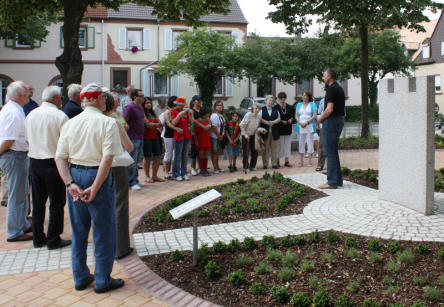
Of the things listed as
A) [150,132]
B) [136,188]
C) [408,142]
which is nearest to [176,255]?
[408,142]

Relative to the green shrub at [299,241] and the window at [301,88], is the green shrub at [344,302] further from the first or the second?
the window at [301,88]

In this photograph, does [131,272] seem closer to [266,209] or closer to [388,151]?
[266,209]

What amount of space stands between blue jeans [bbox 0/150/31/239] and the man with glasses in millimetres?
3153

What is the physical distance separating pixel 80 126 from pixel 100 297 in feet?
5.28

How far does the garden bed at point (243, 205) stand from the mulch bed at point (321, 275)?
1473mm

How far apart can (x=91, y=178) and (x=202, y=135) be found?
7336 mm

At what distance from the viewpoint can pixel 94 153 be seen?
4.23 m

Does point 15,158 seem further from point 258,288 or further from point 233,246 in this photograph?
point 258,288

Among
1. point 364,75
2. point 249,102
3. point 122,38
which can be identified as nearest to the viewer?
point 364,75

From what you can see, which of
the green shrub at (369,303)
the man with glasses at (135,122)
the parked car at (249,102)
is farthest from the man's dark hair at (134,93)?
the parked car at (249,102)

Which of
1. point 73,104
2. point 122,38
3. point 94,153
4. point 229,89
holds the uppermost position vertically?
point 122,38

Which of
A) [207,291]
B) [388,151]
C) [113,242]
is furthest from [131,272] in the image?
[388,151]

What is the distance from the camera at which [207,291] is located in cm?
439

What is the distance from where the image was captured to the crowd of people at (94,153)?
4.27 m
